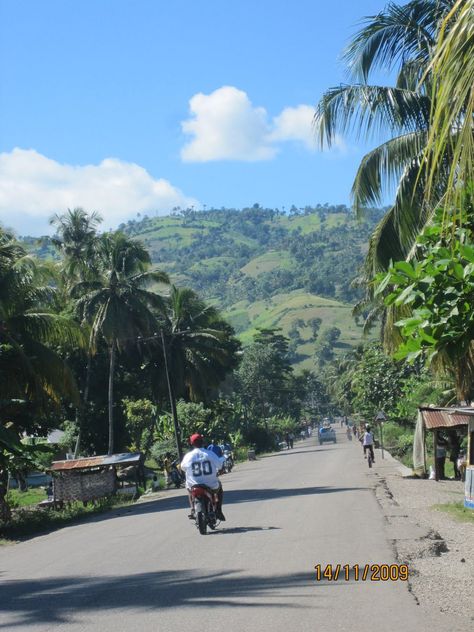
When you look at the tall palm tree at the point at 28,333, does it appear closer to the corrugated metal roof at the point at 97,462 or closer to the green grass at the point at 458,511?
the corrugated metal roof at the point at 97,462

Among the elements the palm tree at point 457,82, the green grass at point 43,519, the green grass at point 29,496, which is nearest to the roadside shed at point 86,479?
the green grass at point 43,519

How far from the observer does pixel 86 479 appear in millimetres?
27312

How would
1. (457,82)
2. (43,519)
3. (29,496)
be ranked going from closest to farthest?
1. (457,82)
2. (43,519)
3. (29,496)

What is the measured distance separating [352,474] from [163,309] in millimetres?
16138

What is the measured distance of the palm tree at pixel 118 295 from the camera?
131ft

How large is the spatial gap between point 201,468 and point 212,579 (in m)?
4.10

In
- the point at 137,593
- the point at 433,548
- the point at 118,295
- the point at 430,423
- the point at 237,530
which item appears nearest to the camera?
the point at 137,593

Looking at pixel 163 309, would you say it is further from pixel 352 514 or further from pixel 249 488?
pixel 352 514

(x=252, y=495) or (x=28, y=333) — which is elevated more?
(x=28, y=333)

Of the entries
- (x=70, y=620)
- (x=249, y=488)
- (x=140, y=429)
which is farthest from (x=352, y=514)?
(x=140, y=429)

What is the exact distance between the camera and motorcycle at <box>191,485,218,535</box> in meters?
13.2

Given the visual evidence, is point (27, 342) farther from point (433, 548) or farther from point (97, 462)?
point (433, 548)

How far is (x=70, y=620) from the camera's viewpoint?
7609 mm
